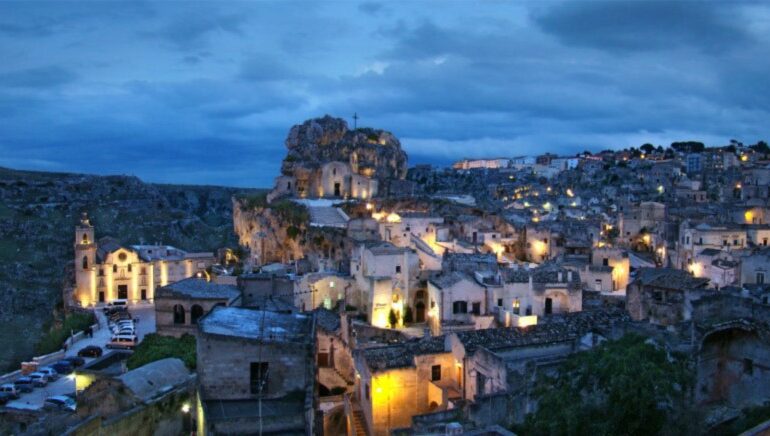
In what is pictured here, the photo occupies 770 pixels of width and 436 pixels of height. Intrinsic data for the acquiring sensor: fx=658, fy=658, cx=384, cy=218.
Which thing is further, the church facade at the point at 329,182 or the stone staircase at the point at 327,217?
the church facade at the point at 329,182

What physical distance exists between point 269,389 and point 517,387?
8.12m

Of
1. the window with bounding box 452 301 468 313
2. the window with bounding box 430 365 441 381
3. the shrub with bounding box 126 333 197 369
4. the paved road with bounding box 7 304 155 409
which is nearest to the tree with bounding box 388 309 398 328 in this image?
the window with bounding box 452 301 468 313

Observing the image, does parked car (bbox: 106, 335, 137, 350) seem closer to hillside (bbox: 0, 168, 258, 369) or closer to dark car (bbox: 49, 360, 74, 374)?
dark car (bbox: 49, 360, 74, 374)

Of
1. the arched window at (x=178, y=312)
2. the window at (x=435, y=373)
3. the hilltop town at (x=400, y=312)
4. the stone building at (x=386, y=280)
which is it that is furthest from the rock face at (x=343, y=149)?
the window at (x=435, y=373)

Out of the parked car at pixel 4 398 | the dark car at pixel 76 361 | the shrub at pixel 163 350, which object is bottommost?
the parked car at pixel 4 398

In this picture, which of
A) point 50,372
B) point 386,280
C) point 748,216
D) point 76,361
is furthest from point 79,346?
point 748,216

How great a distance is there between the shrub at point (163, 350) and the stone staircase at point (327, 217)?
23.1 m

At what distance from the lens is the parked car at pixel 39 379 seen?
28.1m

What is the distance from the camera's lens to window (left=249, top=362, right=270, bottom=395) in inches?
647

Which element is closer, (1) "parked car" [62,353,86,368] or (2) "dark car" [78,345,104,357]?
(1) "parked car" [62,353,86,368]

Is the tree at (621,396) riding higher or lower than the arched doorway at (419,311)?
→ higher

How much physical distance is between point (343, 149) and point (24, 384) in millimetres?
50643

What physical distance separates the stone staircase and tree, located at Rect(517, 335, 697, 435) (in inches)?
1476

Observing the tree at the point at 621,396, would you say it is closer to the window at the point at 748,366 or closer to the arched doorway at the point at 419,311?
the window at the point at 748,366
